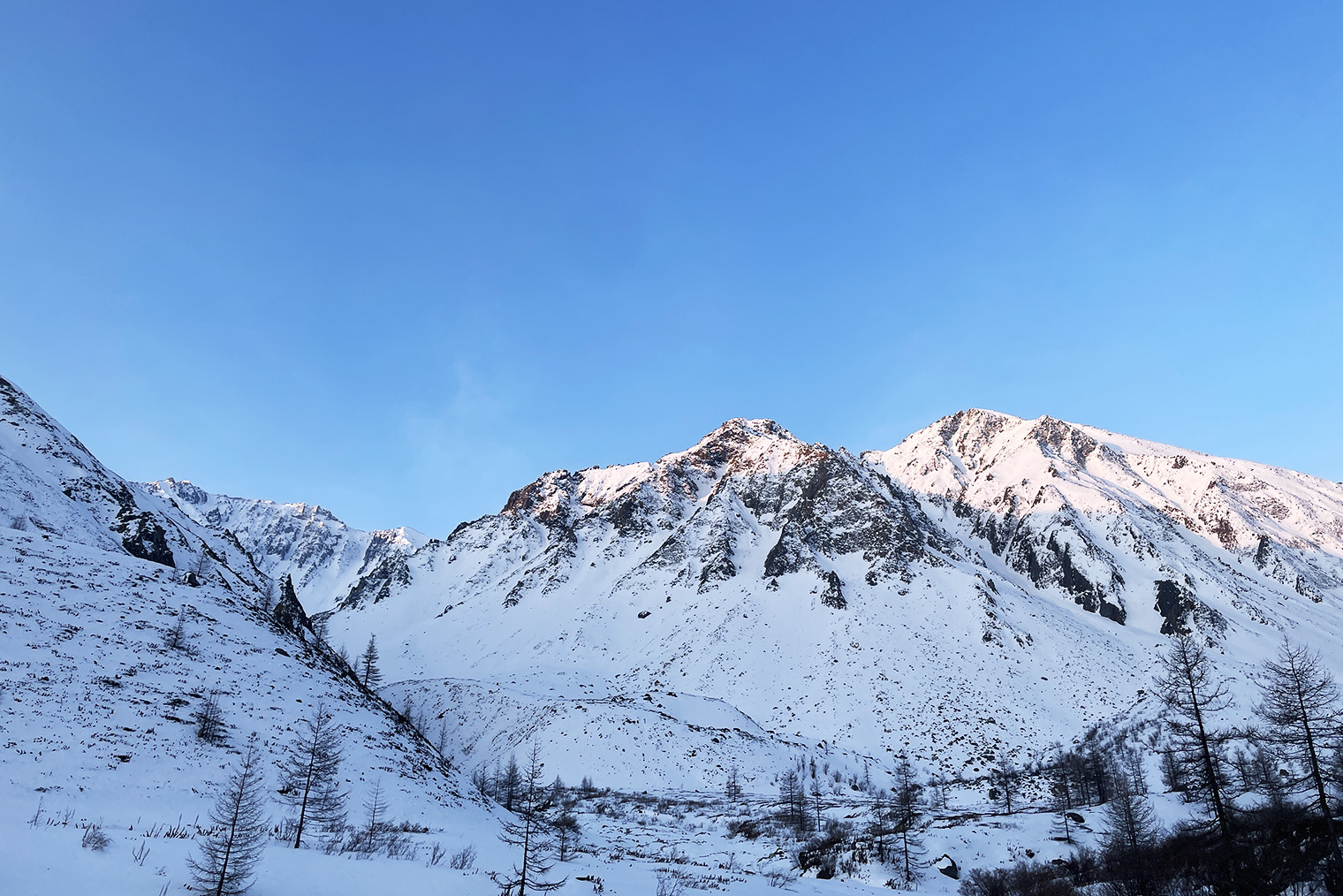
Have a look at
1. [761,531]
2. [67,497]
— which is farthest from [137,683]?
[761,531]

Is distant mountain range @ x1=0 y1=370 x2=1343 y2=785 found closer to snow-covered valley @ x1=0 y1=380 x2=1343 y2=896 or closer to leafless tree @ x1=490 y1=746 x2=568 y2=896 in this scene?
snow-covered valley @ x1=0 y1=380 x2=1343 y2=896

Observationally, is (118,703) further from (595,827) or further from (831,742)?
(831,742)

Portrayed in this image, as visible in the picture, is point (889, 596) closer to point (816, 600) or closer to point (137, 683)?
point (816, 600)

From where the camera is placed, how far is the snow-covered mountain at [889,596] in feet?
320

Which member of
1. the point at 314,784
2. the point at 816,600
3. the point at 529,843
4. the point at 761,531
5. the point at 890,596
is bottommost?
the point at 529,843

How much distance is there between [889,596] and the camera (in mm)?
127125

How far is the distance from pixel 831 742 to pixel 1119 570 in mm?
90763

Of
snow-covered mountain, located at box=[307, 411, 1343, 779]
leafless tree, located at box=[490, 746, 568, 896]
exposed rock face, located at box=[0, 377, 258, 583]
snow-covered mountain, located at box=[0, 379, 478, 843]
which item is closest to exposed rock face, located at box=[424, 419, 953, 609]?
snow-covered mountain, located at box=[307, 411, 1343, 779]

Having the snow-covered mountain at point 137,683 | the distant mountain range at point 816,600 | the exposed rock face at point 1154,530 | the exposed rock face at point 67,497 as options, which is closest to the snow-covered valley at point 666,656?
the snow-covered mountain at point 137,683

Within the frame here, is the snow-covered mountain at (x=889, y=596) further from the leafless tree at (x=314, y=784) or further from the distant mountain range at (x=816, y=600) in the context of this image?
the leafless tree at (x=314, y=784)

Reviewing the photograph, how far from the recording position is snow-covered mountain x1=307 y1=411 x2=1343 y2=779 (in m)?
97.6

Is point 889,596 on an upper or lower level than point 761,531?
lower

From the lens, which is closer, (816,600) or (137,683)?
(137,683)

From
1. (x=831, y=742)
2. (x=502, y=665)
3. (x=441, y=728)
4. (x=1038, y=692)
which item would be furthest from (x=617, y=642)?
(x=1038, y=692)
